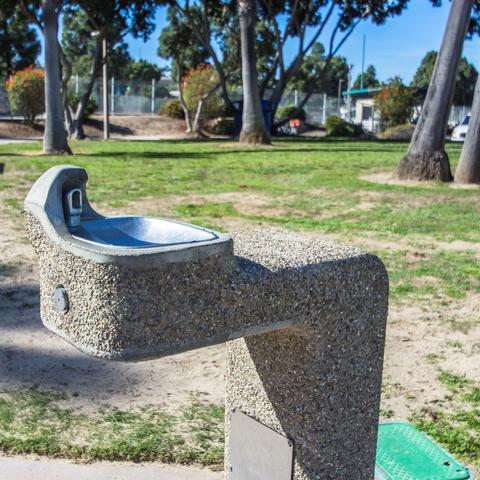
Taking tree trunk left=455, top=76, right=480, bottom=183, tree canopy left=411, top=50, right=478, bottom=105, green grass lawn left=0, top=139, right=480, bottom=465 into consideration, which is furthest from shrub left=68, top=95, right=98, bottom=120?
tree canopy left=411, top=50, right=478, bottom=105

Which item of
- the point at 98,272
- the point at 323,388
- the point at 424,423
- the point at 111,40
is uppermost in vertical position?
the point at 111,40

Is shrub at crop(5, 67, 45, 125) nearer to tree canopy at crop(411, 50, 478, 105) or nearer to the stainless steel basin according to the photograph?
the stainless steel basin

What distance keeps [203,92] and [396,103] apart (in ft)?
33.6

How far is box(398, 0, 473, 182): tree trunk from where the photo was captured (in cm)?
1172

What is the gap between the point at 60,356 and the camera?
14.2 feet

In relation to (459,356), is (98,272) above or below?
above

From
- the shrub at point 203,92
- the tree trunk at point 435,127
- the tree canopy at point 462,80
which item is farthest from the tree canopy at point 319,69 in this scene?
the tree trunk at point 435,127

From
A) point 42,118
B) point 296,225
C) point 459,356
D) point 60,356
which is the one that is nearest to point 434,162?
point 296,225

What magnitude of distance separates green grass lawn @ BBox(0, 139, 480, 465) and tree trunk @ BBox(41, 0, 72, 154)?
1.56ft

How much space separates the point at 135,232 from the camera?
2.39 meters

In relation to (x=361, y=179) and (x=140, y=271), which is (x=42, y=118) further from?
(x=140, y=271)

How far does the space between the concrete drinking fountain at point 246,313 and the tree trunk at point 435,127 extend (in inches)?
385

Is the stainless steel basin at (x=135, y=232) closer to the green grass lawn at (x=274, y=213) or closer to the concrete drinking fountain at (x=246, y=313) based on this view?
the concrete drinking fountain at (x=246, y=313)

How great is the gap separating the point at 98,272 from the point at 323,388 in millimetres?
890
